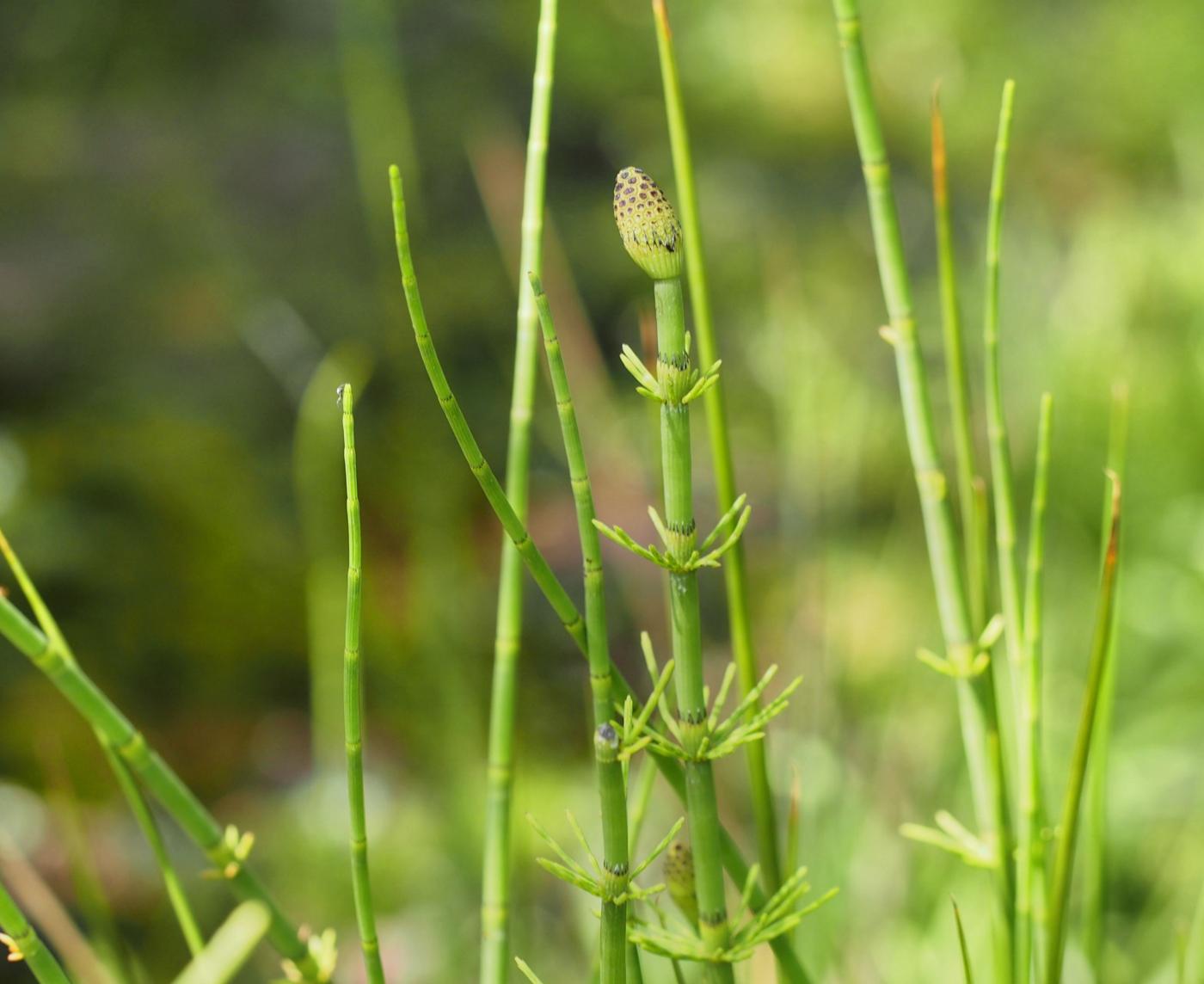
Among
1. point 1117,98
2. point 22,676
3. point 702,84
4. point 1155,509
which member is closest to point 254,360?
point 22,676

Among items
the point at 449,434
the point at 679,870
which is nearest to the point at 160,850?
the point at 679,870

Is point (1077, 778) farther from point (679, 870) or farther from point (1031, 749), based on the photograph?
point (679, 870)

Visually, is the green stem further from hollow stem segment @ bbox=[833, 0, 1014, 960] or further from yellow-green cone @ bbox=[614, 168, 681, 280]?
hollow stem segment @ bbox=[833, 0, 1014, 960]

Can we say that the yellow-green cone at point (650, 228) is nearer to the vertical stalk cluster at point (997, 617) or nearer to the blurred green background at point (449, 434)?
the vertical stalk cluster at point (997, 617)

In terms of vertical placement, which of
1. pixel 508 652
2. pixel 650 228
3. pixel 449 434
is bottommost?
pixel 449 434

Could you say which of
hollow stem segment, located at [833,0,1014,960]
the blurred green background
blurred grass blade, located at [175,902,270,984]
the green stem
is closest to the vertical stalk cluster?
hollow stem segment, located at [833,0,1014,960]

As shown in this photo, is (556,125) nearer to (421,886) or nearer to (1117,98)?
(1117,98)
